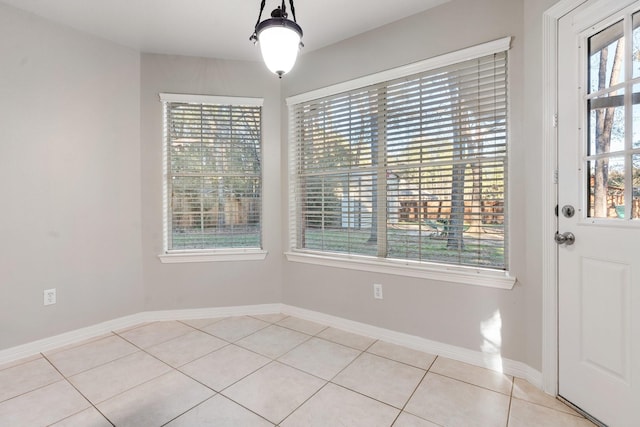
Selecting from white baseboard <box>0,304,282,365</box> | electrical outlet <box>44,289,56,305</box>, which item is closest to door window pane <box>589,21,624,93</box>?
white baseboard <box>0,304,282,365</box>

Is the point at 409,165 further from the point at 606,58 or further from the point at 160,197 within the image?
the point at 160,197

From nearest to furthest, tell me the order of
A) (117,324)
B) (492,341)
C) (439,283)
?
(492,341)
(439,283)
(117,324)

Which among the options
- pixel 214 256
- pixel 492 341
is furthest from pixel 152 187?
pixel 492 341

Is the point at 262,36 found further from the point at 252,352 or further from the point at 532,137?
the point at 252,352

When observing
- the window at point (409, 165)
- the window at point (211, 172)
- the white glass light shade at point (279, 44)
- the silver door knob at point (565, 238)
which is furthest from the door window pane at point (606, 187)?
the window at point (211, 172)

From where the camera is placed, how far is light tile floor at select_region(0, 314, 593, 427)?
1.63 m

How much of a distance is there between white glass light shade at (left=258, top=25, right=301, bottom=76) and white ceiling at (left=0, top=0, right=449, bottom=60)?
84 centimetres

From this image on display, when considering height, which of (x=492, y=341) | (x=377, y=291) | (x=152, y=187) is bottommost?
(x=492, y=341)

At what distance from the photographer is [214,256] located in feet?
10.1

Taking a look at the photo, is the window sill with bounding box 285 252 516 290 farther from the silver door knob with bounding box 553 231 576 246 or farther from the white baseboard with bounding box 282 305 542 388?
the white baseboard with bounding box 282 305 542 388

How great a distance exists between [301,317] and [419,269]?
4.37ft

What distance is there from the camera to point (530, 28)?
191cm

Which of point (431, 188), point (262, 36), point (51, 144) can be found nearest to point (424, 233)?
point (431, 188)

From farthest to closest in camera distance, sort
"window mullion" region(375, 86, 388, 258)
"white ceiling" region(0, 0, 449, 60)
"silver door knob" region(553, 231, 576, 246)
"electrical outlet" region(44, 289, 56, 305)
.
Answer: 1. "window mullion" region(375, 86, 388, 258)
2. "electrical outlet" region(44, 289, 56, 305)
3. "white ceiling" region(0, 0, 449, 60)
4. "silver door knob" region(553, 231, 576, 246)
